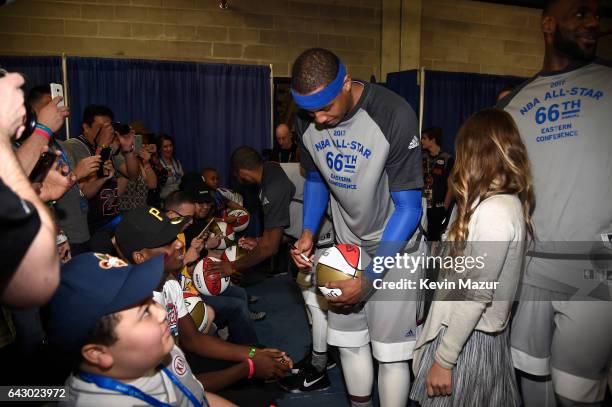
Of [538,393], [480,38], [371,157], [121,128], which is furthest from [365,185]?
[480,38]

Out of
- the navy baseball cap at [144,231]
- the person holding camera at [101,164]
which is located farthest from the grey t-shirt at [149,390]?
the person holding camera at [101,164]

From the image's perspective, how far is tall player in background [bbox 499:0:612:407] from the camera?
5.78 feet

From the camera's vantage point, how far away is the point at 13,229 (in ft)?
2.90

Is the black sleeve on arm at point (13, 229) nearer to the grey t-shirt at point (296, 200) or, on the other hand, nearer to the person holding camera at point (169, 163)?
the grey t-shirt at point (296, 200)

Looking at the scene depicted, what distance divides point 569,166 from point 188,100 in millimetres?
5597

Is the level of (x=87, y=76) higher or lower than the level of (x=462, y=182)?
higher

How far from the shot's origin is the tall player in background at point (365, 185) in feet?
6.42

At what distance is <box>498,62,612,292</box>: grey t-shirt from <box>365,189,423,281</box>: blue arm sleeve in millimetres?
505

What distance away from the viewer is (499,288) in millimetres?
1687

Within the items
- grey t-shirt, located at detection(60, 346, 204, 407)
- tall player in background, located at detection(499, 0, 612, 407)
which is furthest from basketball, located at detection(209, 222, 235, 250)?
tall player in background, located at detection(499, 0, 612, 407)

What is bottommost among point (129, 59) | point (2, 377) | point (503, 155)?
point (2, 377)

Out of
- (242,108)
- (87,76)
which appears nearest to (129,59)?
(87,76)

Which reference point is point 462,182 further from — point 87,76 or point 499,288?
point 87,76

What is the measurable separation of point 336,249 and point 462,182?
0.69 m
